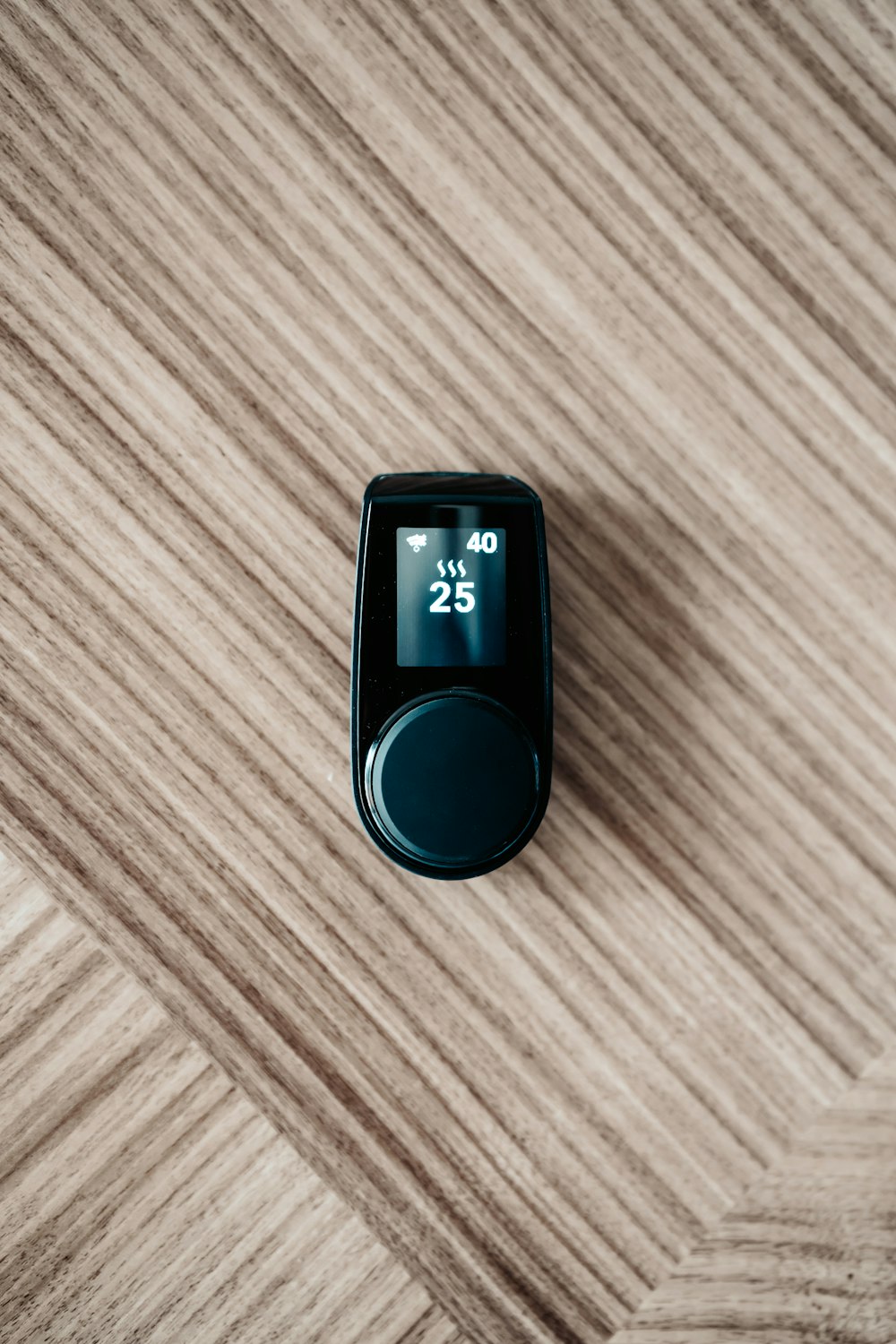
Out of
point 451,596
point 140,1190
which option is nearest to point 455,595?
point 451,596

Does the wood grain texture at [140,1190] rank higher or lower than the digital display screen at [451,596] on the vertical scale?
lower

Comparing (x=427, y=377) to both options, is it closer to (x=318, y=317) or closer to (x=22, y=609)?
(x=318, y=317)

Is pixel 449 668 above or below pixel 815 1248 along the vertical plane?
above

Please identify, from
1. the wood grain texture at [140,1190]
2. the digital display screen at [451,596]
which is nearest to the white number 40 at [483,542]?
the digital display screen at [451,596]

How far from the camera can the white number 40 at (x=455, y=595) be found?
314mm

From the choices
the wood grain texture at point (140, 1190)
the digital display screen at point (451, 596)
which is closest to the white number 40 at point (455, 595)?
the digital display screen at point (451, 596)

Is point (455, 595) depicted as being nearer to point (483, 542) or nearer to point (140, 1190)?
point (483, 542)

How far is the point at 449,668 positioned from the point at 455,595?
0.09 ft

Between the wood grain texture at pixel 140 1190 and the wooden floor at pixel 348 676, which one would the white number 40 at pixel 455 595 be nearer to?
the wooden floor at pixel 348 676

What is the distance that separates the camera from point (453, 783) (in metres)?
0.31

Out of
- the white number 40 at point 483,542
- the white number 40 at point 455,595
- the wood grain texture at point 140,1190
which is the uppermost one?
the white number 40 at point 483,542

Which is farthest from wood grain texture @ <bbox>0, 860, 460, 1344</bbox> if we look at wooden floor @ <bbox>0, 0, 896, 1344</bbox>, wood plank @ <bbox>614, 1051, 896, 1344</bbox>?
wood plank @ <bbox>614, 1051, 896, 1344</bbox>

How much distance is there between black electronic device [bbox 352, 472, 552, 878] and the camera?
1.03 ft

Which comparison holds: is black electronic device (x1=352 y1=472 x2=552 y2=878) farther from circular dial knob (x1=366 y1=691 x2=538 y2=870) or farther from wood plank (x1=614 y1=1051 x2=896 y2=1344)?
wood plank (x1=614 y1=1051 x2=896 y2=1344)
